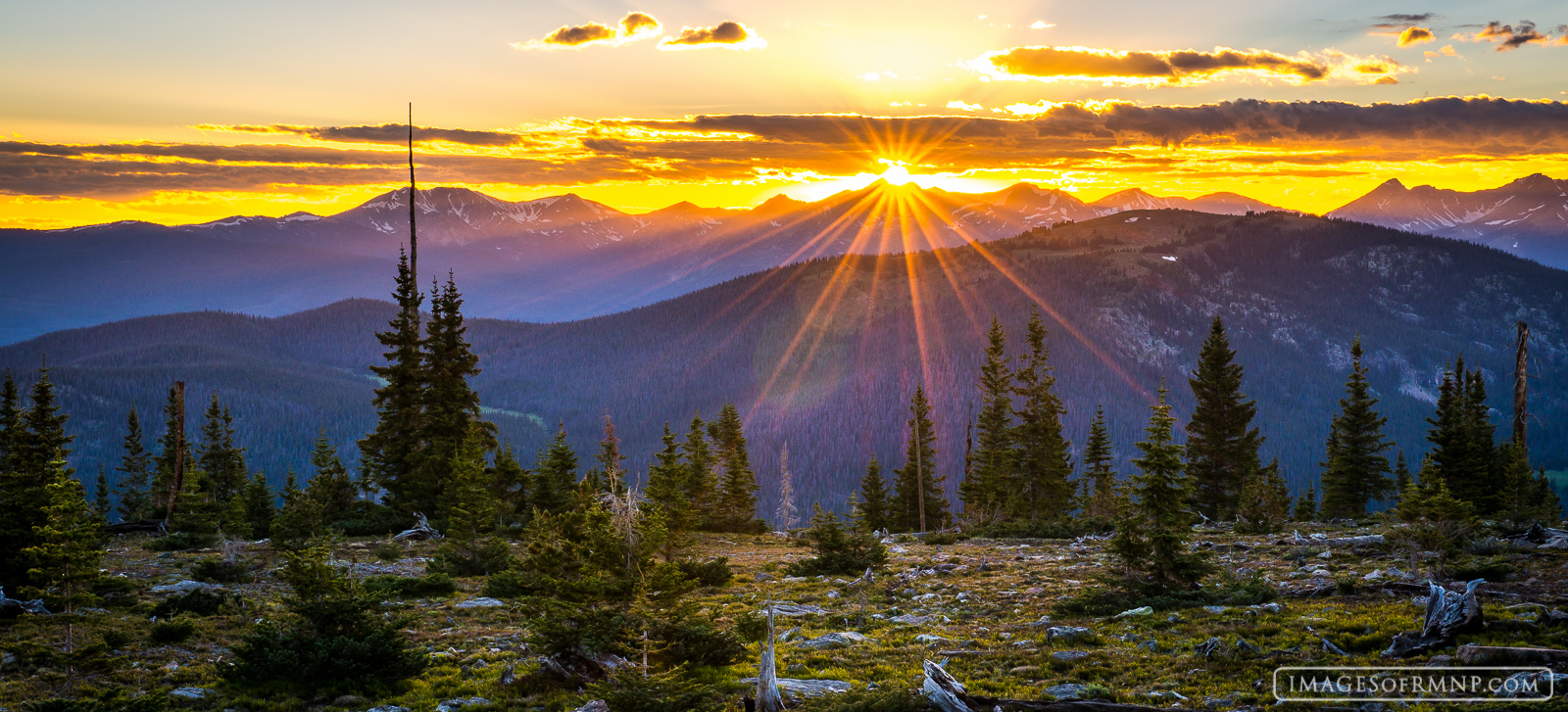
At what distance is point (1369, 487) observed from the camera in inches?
2212

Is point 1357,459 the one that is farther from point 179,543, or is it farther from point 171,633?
point 179,543

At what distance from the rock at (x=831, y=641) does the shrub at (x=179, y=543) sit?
27330 mm

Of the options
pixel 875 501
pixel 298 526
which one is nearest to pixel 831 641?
pixel 298 526

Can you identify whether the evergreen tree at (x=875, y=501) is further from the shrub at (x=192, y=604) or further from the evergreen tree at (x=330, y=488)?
the shrub at (x=192, y=604)

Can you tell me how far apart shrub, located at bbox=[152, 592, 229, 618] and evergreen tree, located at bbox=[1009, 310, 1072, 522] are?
44.5 meters

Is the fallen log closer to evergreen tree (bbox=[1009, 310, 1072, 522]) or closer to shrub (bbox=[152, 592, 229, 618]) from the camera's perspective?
shrub (bbox=[152, 592, 229, 618])

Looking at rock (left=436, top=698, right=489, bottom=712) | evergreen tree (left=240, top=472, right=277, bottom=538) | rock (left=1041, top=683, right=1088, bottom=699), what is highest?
rock (left=1041, top=683, right=1088, bottom=699)

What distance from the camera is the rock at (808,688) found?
14.1 meters

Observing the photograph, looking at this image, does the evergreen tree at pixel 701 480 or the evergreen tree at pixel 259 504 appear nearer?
the evergreen tree at pixel 259 504

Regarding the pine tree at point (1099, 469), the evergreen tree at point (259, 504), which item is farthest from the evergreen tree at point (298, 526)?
the pine tree at point (1099, 469)

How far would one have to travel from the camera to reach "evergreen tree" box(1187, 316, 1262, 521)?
49.9 metres

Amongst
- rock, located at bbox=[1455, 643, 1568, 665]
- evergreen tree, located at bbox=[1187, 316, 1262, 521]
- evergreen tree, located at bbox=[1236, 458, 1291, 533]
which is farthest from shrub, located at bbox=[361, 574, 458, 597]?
evergreen tree, located at bbox=[1187, 316, 1262, 521]

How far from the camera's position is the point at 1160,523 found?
19.6 m

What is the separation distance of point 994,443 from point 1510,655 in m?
48.2
